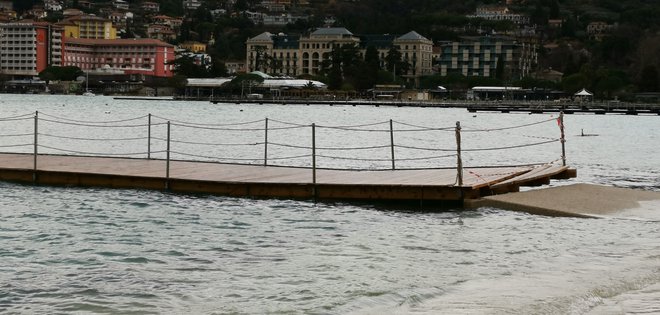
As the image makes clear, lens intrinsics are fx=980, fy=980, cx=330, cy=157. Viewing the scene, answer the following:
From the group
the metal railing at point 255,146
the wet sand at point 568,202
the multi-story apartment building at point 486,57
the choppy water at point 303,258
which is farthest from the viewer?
the multi-story apartment building at point 486,57

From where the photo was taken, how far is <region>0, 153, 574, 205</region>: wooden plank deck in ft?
58.3

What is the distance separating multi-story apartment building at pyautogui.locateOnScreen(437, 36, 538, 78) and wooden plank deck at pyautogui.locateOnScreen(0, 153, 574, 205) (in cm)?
17414

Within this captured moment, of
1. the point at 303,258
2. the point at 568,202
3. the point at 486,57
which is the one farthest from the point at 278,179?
the point at 486,57

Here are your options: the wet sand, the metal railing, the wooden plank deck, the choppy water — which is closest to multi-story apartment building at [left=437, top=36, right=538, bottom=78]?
the metal railing

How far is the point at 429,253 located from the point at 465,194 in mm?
3586

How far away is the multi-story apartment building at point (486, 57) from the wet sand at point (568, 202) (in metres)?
176

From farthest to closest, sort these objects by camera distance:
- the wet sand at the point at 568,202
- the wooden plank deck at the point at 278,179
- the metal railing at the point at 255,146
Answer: the metal railing at the point at 255,146 < the wooden plank deck at the point at 278,179 < the wet sand at the point at 568,202

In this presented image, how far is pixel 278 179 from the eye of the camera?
63.5 ft

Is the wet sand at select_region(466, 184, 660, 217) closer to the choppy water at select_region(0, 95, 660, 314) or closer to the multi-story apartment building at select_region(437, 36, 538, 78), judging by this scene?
the choppy water at select_region(0, 95, 660, 314)

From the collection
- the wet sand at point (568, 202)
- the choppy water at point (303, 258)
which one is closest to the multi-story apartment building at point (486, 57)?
the wet sand at point (568, 202)

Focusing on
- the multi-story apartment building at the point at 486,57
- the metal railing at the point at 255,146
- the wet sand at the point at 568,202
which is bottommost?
the metal railing at the point at 255,146

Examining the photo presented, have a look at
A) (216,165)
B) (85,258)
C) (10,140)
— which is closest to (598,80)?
(10,140)

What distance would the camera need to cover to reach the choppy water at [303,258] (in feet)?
35.3

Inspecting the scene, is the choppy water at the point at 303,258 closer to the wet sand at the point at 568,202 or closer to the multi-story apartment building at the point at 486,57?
the wet sand at the point at 568,202
